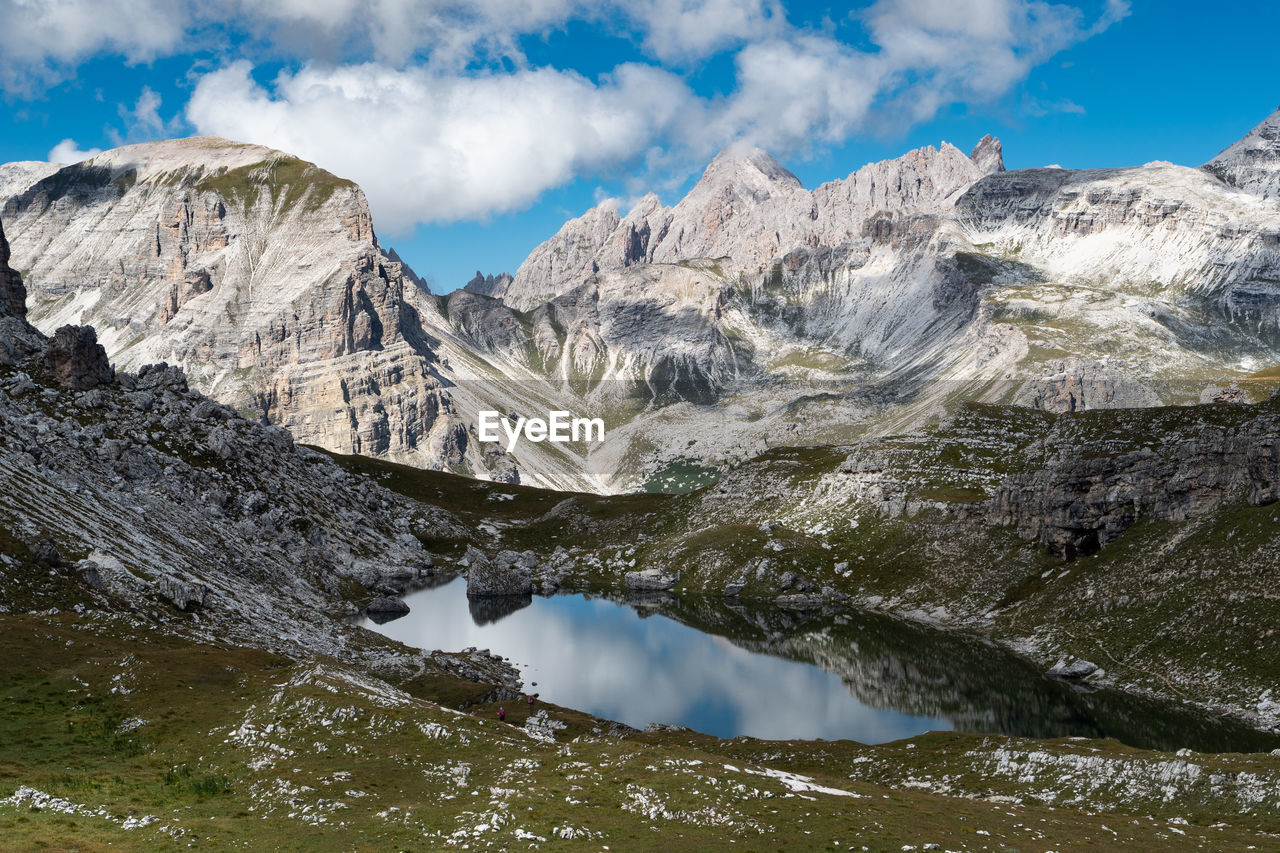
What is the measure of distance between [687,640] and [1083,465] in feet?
234

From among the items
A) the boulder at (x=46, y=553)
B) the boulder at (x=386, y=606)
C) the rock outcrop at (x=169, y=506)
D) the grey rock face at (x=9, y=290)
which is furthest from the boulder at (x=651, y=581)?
the grey rock face at (x=9, y=290)

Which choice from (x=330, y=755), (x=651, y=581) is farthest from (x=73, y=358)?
(x=651, y=581)

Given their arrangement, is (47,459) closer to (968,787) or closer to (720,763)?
(720,763)

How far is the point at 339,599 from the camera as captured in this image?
143 m

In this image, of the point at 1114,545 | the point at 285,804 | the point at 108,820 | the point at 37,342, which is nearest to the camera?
the point at 108,820

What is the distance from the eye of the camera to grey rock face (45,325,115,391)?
435 feet

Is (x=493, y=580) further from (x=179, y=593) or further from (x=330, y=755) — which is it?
(x=330, y=755)

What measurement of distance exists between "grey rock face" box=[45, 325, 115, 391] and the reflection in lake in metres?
61.2

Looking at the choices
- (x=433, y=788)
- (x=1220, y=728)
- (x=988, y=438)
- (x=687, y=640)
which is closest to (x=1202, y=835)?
(x=433, y=788)

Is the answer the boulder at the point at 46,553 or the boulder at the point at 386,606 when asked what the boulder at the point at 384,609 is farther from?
the boulder at the point at 46,553

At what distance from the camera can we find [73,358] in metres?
134

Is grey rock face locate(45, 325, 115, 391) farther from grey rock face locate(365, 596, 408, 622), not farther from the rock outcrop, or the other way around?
grey rock face locate(365, 596, 408, 622)

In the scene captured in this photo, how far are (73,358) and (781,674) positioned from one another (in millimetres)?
117334

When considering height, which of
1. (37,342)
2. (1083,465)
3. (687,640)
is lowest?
(687,640)
